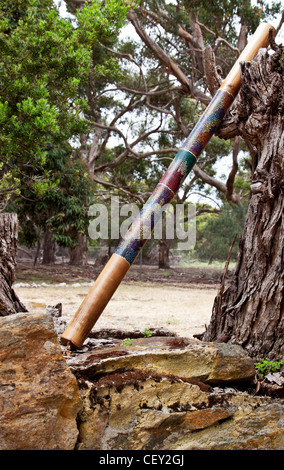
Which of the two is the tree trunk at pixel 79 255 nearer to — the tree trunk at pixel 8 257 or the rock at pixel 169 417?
the tree trunk at pixel 8 257

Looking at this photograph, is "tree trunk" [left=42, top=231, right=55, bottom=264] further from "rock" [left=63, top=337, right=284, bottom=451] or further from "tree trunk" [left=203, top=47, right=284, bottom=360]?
"rock" [left=63, top=337, right=284, bottom=451]

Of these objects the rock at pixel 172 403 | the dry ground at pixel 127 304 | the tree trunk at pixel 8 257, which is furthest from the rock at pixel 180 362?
the dry ground at pixel 127 304

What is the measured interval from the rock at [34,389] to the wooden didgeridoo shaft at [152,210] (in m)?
0.52

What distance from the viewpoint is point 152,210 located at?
2.50 metres

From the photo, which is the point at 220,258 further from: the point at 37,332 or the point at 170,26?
the point at 37,332

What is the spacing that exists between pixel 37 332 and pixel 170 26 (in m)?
9.78

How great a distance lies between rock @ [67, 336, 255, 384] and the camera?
2.09 meters

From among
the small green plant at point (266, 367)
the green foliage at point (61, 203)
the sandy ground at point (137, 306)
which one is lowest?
the sandy ground at point (137, 306)

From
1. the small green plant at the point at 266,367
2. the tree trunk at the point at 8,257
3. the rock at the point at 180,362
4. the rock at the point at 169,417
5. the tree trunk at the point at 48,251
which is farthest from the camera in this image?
the tree trunk at the point at 48,251

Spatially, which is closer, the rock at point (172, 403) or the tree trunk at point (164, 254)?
the rock at point (172, 403)

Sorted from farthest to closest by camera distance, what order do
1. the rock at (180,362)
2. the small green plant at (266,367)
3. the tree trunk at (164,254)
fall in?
1. the tree trunk at (164,254)
2. the small green plant at (266,367)
3. the rock at (180,362)

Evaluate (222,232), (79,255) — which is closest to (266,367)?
(222,232)

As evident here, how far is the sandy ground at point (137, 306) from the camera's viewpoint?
→ 18.3 feet

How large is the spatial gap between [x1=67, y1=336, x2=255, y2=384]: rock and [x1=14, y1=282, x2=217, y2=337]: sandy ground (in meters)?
2.30
